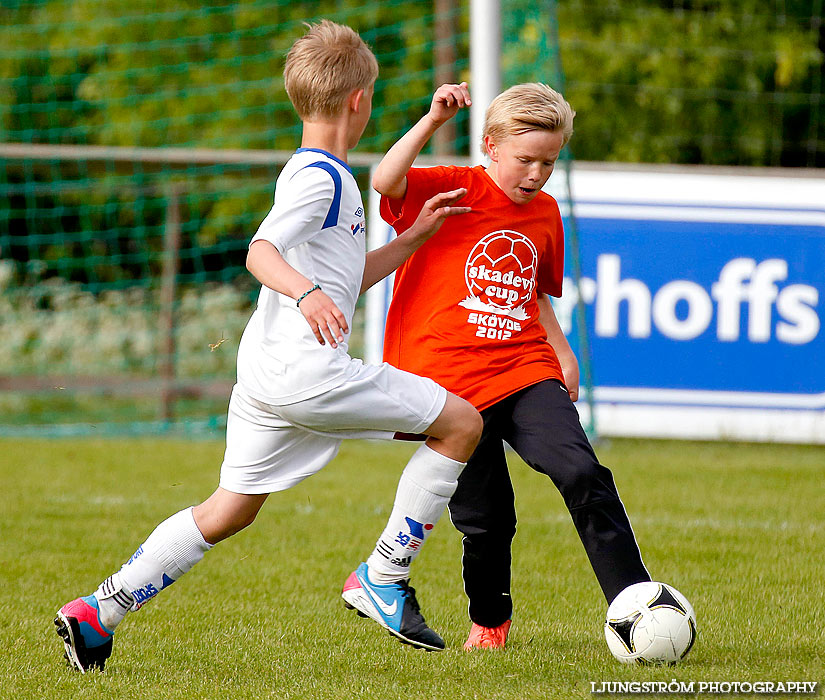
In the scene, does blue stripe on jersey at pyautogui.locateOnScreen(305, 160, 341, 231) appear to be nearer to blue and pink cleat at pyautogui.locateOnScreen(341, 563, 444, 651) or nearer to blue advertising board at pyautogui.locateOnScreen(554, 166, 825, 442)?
blue and pink cleat at pyautogui.locateOnScreen(341, 563, 444, 651)

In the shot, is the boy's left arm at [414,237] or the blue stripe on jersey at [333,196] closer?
the blue stripe on jersey at [333,196]

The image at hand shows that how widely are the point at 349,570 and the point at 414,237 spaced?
176cm

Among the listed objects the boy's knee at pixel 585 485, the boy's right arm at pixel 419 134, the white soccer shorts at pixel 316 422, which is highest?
the boy's right arm at pixel 419 134

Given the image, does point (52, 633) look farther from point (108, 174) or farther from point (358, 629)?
point (108, 174)

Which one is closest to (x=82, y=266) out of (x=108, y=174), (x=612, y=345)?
(x=108, y=174)

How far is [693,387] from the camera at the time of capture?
8.19m

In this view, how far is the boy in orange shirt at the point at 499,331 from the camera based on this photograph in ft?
10.7

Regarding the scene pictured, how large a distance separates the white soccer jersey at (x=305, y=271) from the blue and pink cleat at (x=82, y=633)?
0.70 metres

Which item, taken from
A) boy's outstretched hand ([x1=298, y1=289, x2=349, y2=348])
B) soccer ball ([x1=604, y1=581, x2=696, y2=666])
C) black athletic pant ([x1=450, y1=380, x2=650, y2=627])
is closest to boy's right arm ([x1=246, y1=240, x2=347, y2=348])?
boy's outstretched hand ([x1=298, y1=289, x2=349, y2=348])

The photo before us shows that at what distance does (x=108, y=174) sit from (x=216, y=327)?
184 centimetres

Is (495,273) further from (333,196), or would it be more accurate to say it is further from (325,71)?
(325,71)

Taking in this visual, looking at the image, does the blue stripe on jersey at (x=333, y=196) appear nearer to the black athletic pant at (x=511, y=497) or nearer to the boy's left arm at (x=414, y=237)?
the boy's left arm at (x=414, y=237)

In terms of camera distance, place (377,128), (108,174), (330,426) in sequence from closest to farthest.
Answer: (330,426), (108,174), (377,128)

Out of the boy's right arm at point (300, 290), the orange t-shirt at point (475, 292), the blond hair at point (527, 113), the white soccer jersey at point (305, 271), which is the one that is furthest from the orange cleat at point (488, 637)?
the blond hair at point (527, 113)
